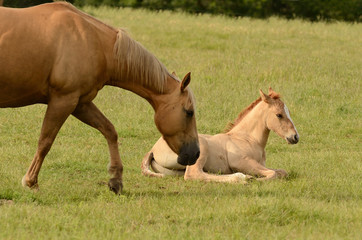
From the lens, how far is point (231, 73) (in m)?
16.1

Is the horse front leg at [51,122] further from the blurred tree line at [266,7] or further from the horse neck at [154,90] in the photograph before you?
the blurred tree line at [266,7]

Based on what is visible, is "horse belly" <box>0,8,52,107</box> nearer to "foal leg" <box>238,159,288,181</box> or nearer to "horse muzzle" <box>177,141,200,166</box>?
"horse muzzle" <box>177,141,200,166</box>

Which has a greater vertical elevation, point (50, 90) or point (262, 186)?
point (50, 90)

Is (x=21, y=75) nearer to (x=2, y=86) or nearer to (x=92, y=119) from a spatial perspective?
(x=2, y=86)

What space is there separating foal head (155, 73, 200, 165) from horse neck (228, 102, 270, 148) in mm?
1696

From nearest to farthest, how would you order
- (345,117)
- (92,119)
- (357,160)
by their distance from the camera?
1. (92,119)
2. (357,160)
3. (345,117)

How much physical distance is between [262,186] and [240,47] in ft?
44.3

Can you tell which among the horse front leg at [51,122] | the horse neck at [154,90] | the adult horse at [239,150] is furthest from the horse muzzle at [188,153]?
the horse front leg at [51,122]

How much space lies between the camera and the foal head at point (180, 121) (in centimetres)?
731

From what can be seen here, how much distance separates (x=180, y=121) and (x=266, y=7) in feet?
139

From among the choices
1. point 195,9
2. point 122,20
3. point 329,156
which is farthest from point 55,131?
point 195,9

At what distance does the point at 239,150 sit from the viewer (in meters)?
8.65

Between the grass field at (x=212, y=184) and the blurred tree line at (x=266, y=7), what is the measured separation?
2590 cm

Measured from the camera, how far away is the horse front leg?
694cm
